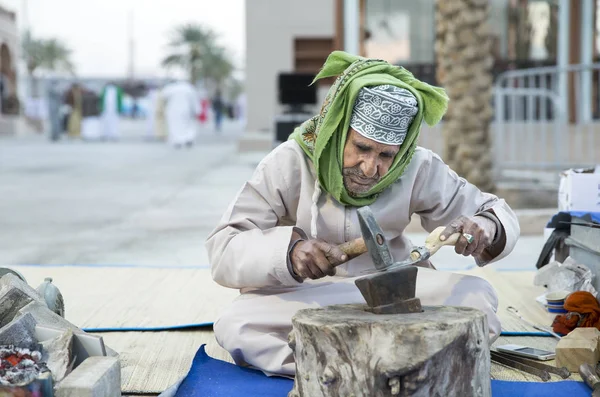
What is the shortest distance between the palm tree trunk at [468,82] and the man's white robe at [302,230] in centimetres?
500

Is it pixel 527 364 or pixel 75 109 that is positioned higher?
pixel 75 109

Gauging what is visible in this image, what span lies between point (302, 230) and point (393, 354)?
2.57 ft

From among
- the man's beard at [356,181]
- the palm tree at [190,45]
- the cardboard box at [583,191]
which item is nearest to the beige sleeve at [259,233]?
the man's beard at [356,181]

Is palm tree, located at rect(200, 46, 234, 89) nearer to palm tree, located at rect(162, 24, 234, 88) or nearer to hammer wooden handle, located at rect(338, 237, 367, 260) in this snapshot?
palm tree, located at rect(162, 24, 234, 88)

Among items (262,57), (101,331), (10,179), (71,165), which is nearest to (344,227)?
(101,331)

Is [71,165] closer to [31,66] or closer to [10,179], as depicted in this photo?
[10,179]

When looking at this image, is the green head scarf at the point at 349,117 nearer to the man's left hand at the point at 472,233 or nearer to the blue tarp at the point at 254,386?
the man's left hand at the point at 472,233

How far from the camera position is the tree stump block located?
2324 mm

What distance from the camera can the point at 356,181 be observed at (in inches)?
116

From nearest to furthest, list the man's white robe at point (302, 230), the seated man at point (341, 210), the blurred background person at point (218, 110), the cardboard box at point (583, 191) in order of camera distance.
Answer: the seated man at point (341, 210) < the man's white robe at point (302, 230) < the cardboard box at point (583, 191) < the blurred background person at point (218, 110)

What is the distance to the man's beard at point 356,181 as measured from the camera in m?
2.93

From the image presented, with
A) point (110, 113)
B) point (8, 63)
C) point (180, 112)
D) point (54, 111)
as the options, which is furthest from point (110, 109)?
point (8, 63)

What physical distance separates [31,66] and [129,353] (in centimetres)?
6079

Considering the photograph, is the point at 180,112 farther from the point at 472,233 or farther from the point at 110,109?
the point at 472,233
